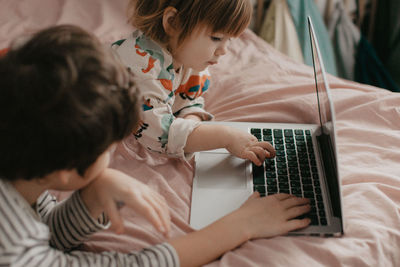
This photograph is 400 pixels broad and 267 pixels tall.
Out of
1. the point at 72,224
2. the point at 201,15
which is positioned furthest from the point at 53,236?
the point at 201,15

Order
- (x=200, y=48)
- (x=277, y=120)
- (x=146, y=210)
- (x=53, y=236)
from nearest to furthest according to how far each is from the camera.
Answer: (x=146, y=210) < (x=53, y=236) < (x=200, y=48) < (x=277, y=120)

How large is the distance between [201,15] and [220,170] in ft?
1.15

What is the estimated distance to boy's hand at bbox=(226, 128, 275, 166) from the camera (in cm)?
88

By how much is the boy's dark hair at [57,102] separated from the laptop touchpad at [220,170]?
13.6 inches

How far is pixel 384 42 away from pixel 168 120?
4.49 ft

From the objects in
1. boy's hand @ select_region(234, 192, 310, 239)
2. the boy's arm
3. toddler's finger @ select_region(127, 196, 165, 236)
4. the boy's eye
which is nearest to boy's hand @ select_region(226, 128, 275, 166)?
the boy's arm

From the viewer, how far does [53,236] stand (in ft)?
2.31

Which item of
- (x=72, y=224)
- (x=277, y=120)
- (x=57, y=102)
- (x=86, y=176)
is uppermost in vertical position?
(x=57, y=102)

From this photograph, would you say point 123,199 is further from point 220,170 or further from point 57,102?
point 220,170

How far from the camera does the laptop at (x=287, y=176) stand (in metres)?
0.77

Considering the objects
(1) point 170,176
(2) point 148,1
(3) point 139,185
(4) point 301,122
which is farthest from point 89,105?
(4) point 301,122

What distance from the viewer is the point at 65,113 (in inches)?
19.9

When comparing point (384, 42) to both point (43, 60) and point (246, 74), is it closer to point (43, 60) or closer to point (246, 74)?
→ point (246, 74)

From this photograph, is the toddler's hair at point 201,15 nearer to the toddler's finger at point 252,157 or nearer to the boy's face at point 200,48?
the boy's face at point 200,48
